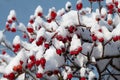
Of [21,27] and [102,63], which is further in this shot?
[21,27]

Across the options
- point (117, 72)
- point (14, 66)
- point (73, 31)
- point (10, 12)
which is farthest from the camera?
point (10, 12)

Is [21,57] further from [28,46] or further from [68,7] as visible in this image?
[68,7]

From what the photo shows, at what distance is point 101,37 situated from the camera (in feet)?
18.0

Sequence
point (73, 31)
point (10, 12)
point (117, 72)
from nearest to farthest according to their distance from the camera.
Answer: point (73, 31)
point (117, 72)
point (10, 12)

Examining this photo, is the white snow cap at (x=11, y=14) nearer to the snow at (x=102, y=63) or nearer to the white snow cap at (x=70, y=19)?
the white snow cap at (x=70, y=19)

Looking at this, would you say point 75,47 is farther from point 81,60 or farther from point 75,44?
point 81,60

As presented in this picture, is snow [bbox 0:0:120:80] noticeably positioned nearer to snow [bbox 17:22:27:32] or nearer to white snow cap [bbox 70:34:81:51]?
white snow cap [bbox 70:34:81:51]

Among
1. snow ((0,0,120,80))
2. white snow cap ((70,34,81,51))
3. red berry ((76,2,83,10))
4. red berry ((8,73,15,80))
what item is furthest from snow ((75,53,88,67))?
red berry ((8,73,15,80))

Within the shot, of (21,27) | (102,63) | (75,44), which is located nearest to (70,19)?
(75,44)

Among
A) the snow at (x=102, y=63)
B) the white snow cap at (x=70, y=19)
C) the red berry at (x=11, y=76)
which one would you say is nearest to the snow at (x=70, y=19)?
the white snow cap at (x=70, y=19)

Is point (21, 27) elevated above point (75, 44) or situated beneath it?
elevated above

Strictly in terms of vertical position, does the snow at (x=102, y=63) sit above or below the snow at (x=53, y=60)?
below

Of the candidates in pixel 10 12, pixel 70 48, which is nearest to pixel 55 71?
pixel 70 48

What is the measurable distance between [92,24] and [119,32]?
22.8 inches
